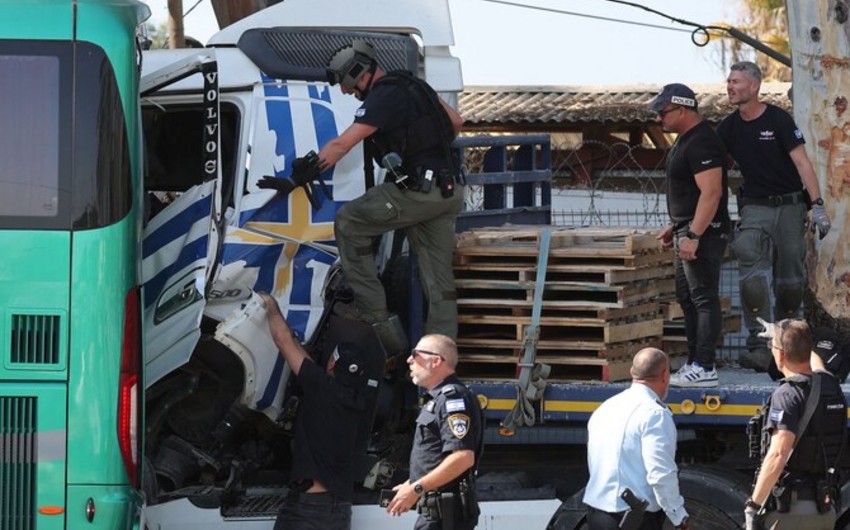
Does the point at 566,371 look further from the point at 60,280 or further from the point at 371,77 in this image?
the point at 60,280

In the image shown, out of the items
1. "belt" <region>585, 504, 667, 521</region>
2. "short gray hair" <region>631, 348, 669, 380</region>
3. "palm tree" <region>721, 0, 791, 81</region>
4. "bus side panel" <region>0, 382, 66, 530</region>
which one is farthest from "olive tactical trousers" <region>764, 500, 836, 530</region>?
"palm tree" <region>721, 0, 791, 81</region>

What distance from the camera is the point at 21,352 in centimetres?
600

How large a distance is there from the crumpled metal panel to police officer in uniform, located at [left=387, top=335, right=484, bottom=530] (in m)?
2.76

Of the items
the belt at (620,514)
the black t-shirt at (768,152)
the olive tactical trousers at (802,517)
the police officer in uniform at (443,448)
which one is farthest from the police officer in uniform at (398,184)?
the olive tactical trousers at (802,517)

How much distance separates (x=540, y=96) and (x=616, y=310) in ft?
59.2

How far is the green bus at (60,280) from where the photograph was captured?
5973 mm

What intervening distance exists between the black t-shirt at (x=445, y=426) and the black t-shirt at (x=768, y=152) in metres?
2.29

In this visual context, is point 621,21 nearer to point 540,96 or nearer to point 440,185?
point 540,96

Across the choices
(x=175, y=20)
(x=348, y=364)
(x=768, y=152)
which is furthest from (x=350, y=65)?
(x=175, y=20)

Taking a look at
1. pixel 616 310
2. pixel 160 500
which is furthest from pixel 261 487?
pixel 616 310

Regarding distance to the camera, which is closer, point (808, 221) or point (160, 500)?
point (160, 500)

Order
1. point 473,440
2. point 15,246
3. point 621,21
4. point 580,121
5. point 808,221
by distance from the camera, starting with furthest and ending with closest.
Result: point 580,121 < point 621,21 < point 808,221 < point 473,440 < point 15,246

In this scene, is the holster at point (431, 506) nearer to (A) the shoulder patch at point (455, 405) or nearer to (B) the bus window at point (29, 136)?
(A) the shoulder patch at point (455, 405)

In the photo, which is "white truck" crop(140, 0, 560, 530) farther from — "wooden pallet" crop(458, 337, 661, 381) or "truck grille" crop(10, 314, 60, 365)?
"truck grille" crop(10, 314, 60, 365)
